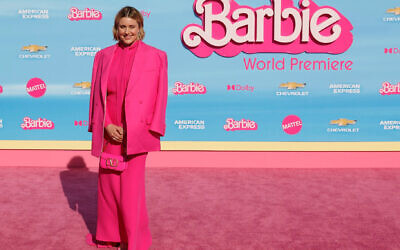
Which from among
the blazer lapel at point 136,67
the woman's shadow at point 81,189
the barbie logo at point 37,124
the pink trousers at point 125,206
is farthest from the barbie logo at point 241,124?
the blazer lapel at point 136,67

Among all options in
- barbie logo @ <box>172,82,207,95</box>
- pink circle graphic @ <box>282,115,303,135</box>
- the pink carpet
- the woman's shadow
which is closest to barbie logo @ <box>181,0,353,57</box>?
barbie logo @ <box>172,82,207,95</box>

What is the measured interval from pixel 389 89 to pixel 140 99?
3876 millimetres

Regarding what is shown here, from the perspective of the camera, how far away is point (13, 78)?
507 centimetres

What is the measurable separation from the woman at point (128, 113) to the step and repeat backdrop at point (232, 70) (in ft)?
8.32

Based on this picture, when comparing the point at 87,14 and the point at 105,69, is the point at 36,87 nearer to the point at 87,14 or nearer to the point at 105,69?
the point at 87,14

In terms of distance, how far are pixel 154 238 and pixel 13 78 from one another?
3.42 meters

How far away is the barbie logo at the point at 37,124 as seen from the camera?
5.11 meters

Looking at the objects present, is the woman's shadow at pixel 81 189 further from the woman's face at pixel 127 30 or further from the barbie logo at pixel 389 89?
the barbie logo at pixel 389 89

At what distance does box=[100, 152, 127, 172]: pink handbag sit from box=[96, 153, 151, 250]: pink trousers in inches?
2.1

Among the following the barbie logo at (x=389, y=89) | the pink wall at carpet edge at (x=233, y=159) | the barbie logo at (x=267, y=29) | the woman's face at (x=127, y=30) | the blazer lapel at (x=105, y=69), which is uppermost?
the barbie logo at (x=267, y=29)

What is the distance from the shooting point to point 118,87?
7.89 ft

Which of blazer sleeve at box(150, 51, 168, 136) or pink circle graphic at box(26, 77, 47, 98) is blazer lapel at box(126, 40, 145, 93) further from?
pink circle graphic at box(26, 77, 47, 98)

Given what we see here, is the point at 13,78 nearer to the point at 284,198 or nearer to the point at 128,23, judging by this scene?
the point at 128,23

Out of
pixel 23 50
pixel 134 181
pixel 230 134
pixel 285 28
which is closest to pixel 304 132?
pixel 230 134
